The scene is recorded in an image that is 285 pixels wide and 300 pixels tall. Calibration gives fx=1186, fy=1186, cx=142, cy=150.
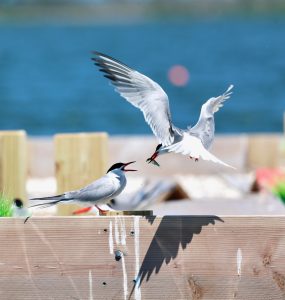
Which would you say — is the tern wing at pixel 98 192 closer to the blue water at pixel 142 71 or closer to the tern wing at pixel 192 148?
the tern wing at pixel 192 148

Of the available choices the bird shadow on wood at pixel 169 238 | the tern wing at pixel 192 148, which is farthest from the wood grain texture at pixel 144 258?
the tern wing at pixel 192 148

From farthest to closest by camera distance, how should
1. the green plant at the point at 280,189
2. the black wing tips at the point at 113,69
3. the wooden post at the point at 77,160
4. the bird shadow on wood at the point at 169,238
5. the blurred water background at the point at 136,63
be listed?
the blurred water background at the point at 136,63
the green plant at the point at 280,189
the wooden post at the point at 77,160
the black wing tips at the point at 113,69
the bird shadow on wood at the point at 169,238

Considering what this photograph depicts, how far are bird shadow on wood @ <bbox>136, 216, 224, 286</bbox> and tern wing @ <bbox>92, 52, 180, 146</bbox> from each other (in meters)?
0.46

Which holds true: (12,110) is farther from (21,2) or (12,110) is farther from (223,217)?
(21,2)

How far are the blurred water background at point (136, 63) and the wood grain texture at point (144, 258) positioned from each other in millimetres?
5181

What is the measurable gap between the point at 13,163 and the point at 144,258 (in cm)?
294

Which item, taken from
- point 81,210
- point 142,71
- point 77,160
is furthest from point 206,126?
point 142,71

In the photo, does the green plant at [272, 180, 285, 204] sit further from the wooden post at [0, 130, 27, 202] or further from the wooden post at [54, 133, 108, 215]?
the wooden post at [0, 130, 27, 202]

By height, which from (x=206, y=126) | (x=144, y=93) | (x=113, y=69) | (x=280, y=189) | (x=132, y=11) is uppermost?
(x=132, y=11)

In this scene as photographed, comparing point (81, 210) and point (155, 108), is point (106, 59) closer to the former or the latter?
point (155, 108)

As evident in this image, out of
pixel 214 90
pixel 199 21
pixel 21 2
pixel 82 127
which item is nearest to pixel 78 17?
pixel 21 2

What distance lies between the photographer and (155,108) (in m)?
5.05

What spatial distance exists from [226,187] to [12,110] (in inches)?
842

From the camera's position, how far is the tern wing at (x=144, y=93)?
5004mm
